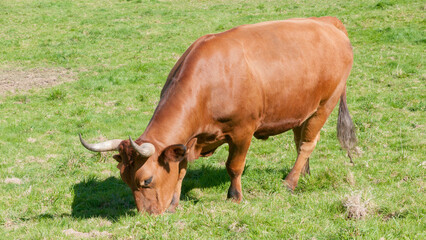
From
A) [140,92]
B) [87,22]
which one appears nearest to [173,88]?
[140,92]

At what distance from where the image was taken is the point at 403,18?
17328 mm

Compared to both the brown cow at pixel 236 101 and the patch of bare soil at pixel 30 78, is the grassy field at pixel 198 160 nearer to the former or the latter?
the patch of bare soil at pixel 30 78

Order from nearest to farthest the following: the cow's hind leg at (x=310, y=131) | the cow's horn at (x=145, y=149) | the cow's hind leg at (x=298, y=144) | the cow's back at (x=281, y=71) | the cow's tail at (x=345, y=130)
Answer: the cow's horn at (x=145, y=149), the cow's back at (x=281, y=71), the cow's hind leg at (x=310, y=131), the cow's hind leg at (x=298, y=144), the cow's tail at (x=345, y=130)

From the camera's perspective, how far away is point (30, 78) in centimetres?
1360

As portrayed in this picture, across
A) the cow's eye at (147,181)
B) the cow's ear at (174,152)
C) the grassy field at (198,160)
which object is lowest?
the grassy field at (198,160)

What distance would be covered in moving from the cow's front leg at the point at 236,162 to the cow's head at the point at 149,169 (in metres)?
0.95

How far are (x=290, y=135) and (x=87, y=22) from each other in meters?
13.8

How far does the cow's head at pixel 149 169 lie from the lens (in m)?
5.19

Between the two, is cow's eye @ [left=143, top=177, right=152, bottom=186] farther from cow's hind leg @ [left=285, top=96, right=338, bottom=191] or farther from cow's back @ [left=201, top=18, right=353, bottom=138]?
cow's hind leg @ [left=285, top=96, right=338, bottom=191]

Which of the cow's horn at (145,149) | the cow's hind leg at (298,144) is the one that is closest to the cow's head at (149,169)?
the cow's horn at (145,149)

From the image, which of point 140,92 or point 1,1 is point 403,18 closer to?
point 140,92

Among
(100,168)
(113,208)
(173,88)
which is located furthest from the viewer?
(100,168)

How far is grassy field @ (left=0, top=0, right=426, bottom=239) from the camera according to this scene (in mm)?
5000

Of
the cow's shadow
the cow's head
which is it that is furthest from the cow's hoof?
the cow's head
